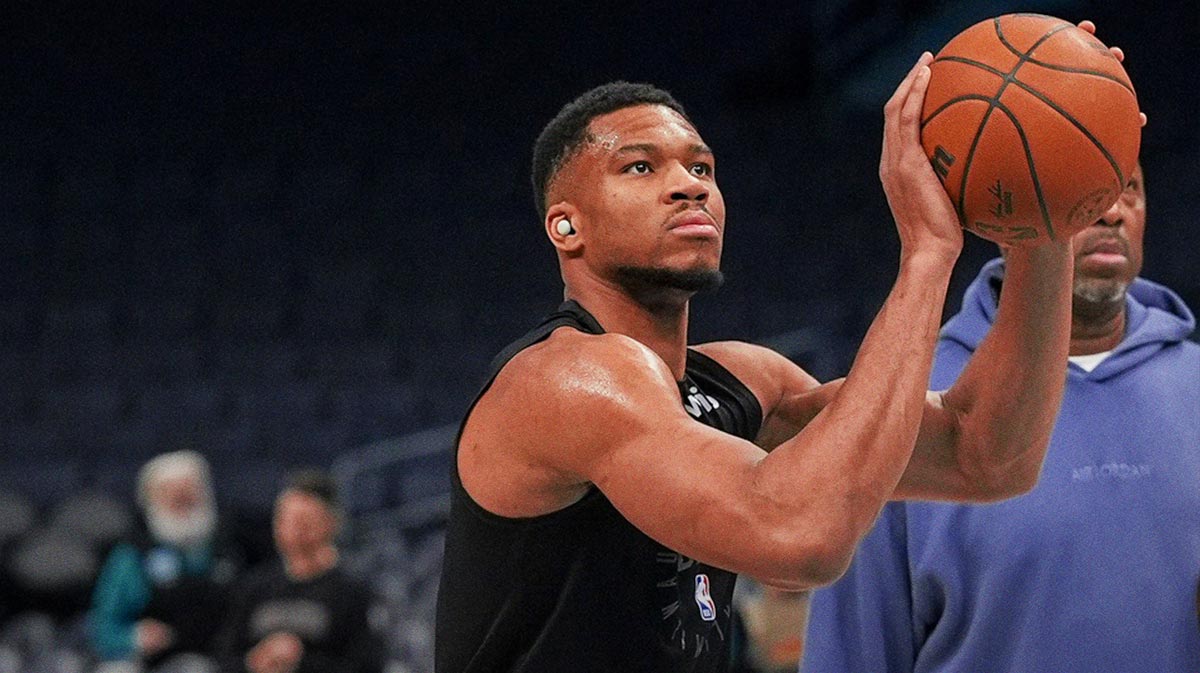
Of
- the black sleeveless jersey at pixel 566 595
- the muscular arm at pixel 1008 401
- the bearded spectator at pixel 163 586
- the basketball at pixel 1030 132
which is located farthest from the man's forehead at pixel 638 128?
the bearded spectator at pixel 163 586

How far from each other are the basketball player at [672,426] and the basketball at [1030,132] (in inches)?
1.9

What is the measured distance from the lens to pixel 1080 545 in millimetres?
3449

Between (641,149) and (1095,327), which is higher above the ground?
(641,149)

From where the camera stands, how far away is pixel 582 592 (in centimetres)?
269

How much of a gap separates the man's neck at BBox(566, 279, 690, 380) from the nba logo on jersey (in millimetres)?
368

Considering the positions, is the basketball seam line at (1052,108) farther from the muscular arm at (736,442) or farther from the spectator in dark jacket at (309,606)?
the spectator in dark jacket at (309,606)

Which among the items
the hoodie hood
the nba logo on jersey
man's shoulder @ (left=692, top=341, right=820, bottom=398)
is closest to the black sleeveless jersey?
the nba logo on jersey

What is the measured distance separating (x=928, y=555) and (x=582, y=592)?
1.11 meters

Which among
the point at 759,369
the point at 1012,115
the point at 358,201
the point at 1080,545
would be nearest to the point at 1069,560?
the point at 1080,545

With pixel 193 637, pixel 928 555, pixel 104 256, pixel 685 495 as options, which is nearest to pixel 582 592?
pixel 685 495

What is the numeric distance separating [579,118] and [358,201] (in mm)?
9753

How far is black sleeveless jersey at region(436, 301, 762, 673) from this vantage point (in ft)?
8.82

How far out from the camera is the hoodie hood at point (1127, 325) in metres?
3.69

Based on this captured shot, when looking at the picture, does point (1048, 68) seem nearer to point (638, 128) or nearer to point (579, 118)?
point (638, 128)
